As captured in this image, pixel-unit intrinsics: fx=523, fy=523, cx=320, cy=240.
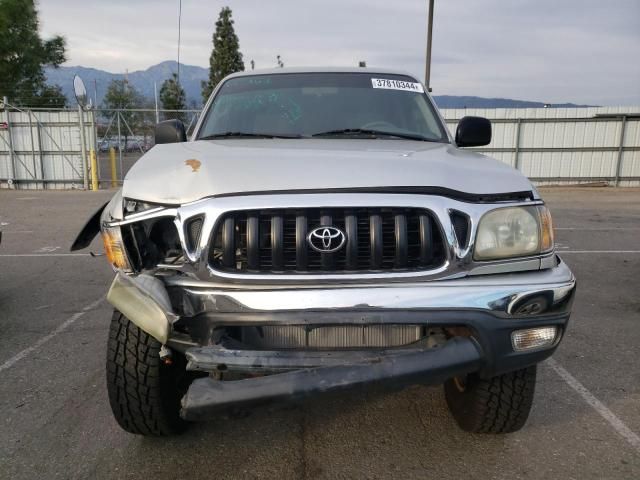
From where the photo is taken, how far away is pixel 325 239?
6.58 feet

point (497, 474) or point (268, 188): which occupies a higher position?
point (268, 188)

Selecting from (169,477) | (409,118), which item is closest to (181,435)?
(169,477)

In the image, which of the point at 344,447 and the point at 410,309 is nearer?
the point at 410,309

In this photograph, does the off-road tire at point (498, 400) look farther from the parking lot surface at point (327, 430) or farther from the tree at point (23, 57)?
the tree at point (23, 57)

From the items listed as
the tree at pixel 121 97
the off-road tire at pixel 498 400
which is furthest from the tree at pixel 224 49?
the off-road tire at pixel 498 400

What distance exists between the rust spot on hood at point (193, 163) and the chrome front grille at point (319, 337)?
712 mm

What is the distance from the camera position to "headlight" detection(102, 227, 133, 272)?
86.1 inches

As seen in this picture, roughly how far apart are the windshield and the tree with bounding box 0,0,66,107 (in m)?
28.5

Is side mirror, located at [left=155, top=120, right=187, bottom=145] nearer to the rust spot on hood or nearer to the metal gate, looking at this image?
the rust spot on hood

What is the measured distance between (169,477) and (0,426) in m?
1.09

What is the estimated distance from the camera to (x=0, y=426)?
2.74 metres

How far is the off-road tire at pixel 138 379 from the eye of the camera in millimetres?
2260

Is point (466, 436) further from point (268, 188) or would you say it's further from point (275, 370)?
point (268, 188)

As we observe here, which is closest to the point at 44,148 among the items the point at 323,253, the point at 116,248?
the point at 116,248
